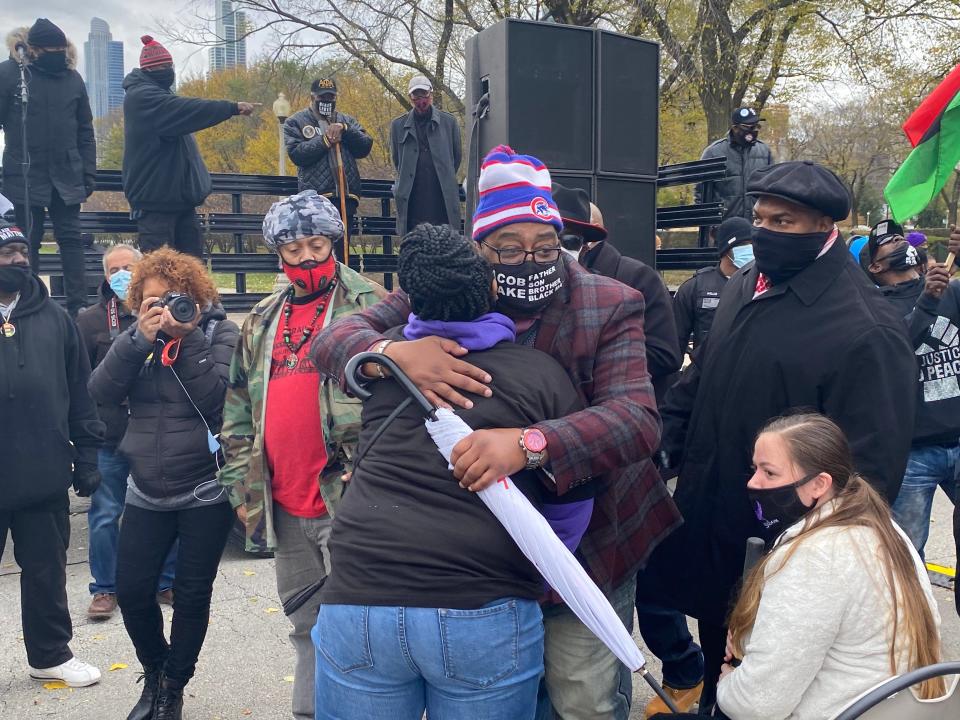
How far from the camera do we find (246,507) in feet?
→ 10.7

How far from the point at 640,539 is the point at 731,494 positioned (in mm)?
488

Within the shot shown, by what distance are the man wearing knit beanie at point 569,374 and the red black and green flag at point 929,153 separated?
5.74ft

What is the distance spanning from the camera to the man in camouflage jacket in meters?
3.20

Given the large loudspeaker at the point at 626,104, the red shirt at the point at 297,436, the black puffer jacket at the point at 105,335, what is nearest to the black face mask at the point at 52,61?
the black puffer jacket at the point at 105,335

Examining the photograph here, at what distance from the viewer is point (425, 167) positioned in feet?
29.2

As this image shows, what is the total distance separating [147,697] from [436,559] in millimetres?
2272

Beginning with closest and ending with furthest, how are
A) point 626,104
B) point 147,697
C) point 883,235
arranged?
point 147,697 → point 883,235 → point 626,104

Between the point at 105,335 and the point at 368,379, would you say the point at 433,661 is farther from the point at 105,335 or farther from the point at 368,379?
the point at 105,335

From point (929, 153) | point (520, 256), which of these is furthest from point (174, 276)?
point (929, 153)

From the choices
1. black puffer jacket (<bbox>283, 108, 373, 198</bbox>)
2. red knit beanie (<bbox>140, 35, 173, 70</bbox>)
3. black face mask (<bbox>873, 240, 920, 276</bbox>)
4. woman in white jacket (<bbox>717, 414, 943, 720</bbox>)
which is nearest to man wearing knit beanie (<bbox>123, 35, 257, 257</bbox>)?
red knit beanie (<bbox>140, 35, 173, 70</bbox>)

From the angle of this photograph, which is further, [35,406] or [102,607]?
[102,607]

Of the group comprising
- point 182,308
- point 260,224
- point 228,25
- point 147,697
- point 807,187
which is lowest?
point 147,697

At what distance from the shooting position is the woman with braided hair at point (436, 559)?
2006 mm

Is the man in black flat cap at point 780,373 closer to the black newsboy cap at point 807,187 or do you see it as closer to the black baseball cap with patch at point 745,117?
the black newsboy cap at point 807,187
